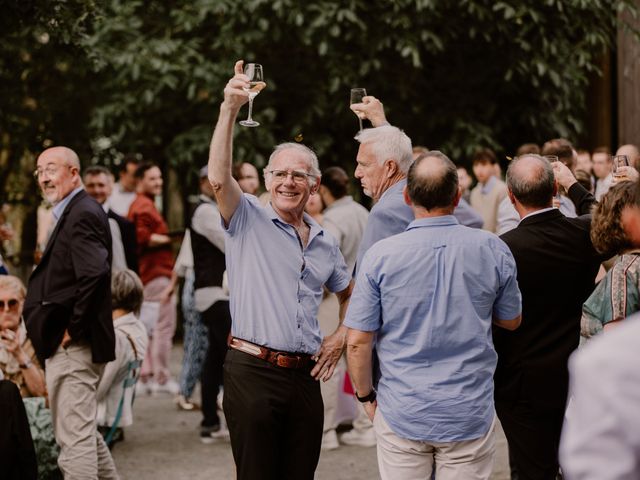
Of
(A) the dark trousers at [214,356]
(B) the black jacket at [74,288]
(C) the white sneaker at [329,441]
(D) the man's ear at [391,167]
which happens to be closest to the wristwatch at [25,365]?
(B) the black jacket at [74,288]

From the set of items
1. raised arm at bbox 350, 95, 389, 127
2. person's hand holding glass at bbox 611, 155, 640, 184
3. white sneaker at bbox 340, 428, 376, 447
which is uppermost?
raised arm at bbox 350, 95, 389, 127

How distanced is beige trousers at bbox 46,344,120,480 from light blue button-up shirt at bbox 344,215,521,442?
239 cm

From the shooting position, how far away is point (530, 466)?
4.53m

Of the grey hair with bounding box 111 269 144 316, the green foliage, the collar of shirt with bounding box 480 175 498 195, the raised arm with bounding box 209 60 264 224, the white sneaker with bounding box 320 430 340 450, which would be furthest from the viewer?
the green foliage

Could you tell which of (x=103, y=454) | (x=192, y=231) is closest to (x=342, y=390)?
(x=192, y=231)

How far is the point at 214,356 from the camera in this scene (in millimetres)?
7492

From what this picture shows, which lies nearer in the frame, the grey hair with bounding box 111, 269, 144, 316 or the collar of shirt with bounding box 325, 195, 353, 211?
the grey hair with bounding box 111, 269, 144, 316

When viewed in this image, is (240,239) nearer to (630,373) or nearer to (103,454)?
(103,454)

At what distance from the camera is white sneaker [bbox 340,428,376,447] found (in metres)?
7.31

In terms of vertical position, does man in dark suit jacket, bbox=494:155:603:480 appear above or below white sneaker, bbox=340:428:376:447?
above

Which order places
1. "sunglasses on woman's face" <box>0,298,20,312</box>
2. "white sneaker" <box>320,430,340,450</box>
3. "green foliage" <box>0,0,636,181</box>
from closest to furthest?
"sunglasses on woman's face" <box>0,298,20,312</box> → "white sneaker" <box>320,430,340,450</box> → "green foliage" <box>0,0,636,181</box>

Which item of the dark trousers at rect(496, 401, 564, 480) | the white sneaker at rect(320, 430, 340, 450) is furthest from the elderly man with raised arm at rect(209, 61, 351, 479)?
the white sneaker at rect(320, 430, 340, 450)

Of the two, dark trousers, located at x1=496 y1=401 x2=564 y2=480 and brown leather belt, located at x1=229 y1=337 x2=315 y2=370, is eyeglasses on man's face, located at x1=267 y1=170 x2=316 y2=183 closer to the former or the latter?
brown leather belt, located at x1=229 y1=337 x2=315 y2=370

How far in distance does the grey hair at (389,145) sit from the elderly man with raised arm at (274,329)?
0.44 meters
